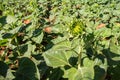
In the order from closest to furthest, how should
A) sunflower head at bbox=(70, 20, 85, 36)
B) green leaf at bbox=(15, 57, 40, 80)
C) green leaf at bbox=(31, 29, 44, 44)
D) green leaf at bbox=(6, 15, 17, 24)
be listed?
sunflower head at bbox=(70, 20, 85, 36) → green leaf at bbox=(15, 57, 40, 80) → green leaf at bbox=(6, 15, 17, 24) → green leaf at bbox=(31, 29, 44, 44)

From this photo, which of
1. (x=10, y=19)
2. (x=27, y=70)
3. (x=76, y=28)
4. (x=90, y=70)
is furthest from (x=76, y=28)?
(x=10, y=19)

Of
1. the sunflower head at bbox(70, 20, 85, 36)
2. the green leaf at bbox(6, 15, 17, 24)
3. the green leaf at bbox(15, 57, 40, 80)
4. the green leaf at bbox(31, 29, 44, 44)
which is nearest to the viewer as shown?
the sunflower head at bbox(70, 20, 85, 36)

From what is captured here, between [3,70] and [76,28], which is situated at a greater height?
[76,28]

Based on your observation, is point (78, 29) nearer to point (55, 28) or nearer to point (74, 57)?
point (74, 57)

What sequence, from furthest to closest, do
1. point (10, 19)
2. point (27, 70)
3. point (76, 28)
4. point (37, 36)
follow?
point (37, 36) < point (10, 19) < point (27, 70) < point (76, 28)

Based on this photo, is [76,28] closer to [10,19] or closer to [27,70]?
[27,70]

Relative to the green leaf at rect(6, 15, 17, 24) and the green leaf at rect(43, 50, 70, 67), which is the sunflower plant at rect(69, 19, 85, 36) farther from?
the green leaf at rect(6, 15, 17, 24)

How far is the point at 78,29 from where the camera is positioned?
2.15 meters

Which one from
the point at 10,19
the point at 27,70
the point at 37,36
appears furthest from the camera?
the point at 37,36

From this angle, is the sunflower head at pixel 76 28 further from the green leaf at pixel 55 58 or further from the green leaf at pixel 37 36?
the green leaf at pixel 37 36

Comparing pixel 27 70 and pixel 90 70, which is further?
pixel 27 70

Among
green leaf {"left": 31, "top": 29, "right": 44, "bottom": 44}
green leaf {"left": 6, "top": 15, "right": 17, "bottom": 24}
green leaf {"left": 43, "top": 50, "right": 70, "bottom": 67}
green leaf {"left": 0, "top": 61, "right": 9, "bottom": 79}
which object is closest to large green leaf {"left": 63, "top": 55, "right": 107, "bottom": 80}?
green leaf {"left": 43, "top": 50, "right": 70, "bottom": 67}

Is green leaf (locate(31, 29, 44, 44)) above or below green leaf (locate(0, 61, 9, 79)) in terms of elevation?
below

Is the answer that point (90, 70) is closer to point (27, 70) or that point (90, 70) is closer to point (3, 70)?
point (27, 70)
